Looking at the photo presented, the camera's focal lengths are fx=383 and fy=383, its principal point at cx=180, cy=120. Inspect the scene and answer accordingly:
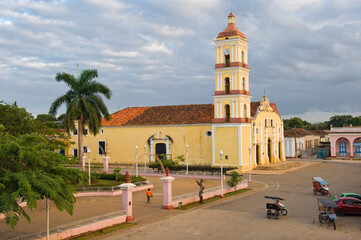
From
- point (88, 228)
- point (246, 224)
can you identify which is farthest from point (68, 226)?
point (246, 224)

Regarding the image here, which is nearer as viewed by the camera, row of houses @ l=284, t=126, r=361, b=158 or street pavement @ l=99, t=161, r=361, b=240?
street pavement @ l=99, t=161, r=361, b=240

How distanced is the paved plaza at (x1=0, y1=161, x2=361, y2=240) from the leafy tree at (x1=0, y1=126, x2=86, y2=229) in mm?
3588

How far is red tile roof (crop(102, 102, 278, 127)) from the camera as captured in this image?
45.8 meters

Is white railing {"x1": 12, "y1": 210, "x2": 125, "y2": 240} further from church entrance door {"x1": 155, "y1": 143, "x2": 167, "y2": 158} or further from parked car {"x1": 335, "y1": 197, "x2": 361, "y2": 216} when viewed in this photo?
church entrance door {"x1": 155, "y1": 143, "x2": 167, "y2": 158}

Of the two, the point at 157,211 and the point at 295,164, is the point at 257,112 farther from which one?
the point at 157,211

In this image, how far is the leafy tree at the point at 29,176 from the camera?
1166cm

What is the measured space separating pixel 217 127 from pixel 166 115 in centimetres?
888

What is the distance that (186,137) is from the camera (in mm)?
45375

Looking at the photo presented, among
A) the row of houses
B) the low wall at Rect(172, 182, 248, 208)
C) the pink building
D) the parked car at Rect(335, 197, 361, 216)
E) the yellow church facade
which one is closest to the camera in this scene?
the parked car at Rect(335, 197, 361, 216)

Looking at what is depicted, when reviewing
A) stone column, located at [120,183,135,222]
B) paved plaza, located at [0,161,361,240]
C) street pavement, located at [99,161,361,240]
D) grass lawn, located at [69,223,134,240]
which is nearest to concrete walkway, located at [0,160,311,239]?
paved plaza, located at [0,161,361,240]

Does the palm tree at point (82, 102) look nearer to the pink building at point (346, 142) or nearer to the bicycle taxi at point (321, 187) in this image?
the bicycle taxi at point (321, 187)

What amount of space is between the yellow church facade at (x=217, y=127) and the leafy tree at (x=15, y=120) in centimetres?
767

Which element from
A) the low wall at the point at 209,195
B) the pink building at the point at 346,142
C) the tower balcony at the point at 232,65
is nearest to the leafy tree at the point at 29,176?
the low wall at the point at 209,195

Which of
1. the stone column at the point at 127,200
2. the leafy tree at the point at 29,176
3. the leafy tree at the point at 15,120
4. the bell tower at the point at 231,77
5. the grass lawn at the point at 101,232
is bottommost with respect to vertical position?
the grass lawn at the point at 101,232
